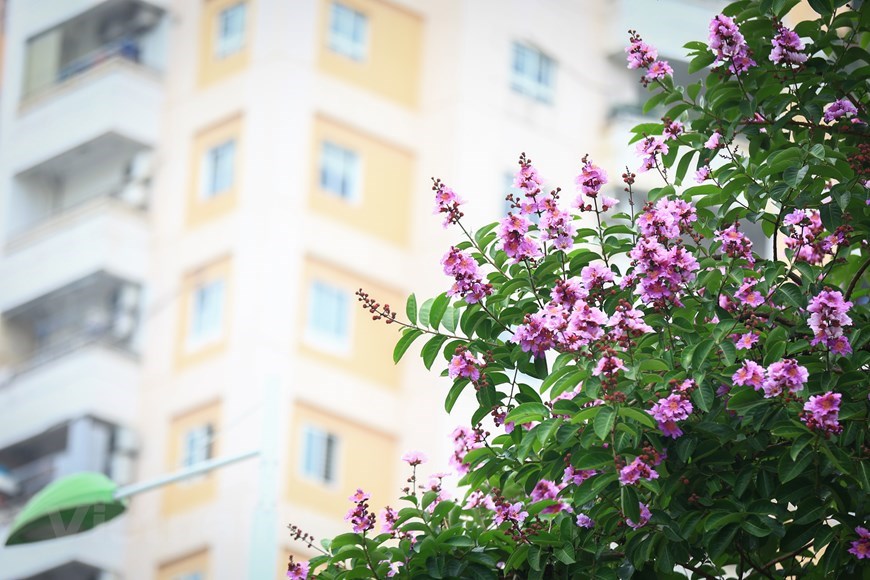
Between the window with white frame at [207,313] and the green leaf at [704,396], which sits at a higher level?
the window with white frame at [207,313]

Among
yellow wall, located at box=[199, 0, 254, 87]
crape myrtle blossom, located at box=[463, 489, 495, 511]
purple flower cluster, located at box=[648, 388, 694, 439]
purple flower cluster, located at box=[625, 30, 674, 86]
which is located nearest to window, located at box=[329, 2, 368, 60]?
yellow wall, located at box=[199, 0, 254, 87]

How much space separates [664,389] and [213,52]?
2525cm

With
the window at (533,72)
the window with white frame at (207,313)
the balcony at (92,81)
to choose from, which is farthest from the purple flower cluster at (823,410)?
the balcony at (92,81)

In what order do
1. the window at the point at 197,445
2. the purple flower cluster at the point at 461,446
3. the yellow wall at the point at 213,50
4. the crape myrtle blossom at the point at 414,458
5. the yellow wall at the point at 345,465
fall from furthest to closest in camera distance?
the yellow wall at the point at 213,50 → the window at the point at 197,445 → the yellow wall at the point at 345,465 → the purple flower cluster at the point at 461,446 → the crape myrtle blossom at the point at 414,458

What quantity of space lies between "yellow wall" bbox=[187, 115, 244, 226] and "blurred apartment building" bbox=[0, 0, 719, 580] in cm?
5

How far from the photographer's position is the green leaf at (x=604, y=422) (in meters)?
7.97

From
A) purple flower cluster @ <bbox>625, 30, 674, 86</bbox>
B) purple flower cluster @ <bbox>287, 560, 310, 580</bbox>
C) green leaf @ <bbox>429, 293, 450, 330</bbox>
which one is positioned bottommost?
purple flower cluster @ <bbox>287, 560, 310, 580</bbox>

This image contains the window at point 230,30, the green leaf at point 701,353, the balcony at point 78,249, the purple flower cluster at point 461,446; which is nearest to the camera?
the green leaf at point 701,353

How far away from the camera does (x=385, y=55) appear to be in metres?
32.9

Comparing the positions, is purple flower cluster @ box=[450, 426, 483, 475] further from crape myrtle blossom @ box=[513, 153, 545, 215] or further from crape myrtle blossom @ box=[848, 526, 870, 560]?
crape myrtle blossom @ box=[848, 526, 870, 560]

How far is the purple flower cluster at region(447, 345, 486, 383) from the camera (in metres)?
8.73

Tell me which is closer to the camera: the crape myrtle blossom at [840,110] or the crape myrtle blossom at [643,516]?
the crape myrtle blossom at [643,516]

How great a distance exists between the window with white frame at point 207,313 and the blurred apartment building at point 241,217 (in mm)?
41

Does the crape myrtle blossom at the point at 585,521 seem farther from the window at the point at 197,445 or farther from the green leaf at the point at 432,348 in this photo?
the window at the point at 197,445
